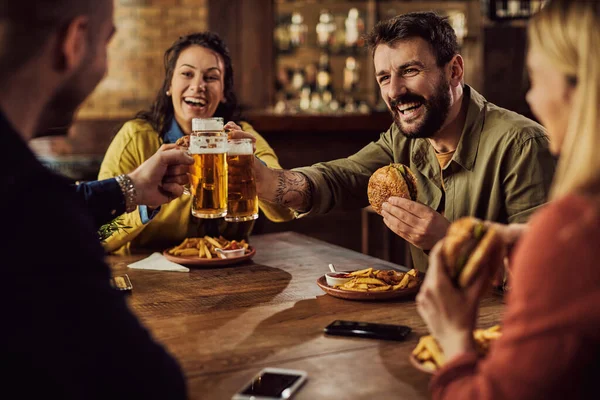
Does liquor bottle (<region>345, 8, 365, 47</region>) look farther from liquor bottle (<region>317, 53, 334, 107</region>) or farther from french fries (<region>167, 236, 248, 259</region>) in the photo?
french fries (<region>167, 236, 248, 259</region>)

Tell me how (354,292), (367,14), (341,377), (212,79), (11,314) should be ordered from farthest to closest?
(367,14)
(212,79)
(354,292)
(341,377)
(11,314)

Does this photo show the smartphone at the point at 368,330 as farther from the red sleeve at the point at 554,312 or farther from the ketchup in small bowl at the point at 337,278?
the red sleeve at the point at 554,312

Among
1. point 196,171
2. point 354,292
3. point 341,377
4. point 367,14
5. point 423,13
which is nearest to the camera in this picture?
point 341,377

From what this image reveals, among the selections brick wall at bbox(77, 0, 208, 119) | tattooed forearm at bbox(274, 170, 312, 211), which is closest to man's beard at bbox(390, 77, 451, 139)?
tattooed forearm at bbox(274, 170, 312, 211)

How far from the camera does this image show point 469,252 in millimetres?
1300

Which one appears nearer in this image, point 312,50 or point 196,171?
point 196,171

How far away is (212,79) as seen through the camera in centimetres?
347

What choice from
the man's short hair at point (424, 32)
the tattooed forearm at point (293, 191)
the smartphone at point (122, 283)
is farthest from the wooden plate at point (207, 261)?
the man's short hair at point (424, 32)

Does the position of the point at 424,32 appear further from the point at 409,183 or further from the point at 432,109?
the point at 409,183

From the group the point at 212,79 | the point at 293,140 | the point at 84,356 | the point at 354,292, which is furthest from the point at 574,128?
the point at 293,140

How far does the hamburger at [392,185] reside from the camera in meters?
2.36

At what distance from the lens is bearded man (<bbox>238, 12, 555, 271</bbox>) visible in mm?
2527

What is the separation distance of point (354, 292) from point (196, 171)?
26.5 inches

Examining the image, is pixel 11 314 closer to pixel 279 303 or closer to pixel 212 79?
pixel 279 303
